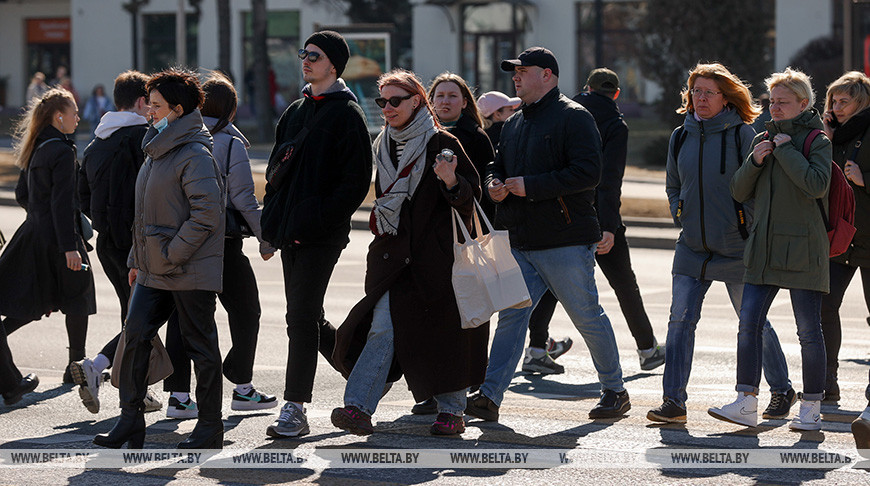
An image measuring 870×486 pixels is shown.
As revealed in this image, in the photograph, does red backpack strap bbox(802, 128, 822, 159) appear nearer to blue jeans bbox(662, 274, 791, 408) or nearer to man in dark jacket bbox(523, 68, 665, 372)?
blue jeans bbox(662, 274, 791, 408)

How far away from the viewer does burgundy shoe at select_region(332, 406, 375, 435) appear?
6.28 metres

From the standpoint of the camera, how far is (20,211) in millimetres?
20094

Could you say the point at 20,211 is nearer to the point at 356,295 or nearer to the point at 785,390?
the point at 356,295

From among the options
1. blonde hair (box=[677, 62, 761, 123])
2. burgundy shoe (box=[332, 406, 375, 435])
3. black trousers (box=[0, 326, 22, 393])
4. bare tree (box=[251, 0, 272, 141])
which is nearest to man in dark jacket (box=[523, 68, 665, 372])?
blonde hair (box=[677, 62, 761, 123])

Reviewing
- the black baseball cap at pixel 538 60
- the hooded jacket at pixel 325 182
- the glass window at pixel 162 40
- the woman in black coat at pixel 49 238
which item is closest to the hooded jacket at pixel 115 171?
the woman in black coat at pixel 49 238

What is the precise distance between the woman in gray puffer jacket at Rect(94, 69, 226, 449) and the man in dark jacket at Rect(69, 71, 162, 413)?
986 mm

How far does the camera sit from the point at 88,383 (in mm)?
6824

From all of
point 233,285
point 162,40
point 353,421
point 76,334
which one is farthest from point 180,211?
point 162,40

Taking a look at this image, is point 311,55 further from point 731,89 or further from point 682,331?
point 682,331

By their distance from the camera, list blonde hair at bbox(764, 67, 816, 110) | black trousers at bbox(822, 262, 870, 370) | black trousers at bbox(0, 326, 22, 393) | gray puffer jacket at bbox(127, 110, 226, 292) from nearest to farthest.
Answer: gray puffer jacket at bbox(127, 110, 226, 292), blonde hair at bbox(764, 67, 816, 110), black trousers at bbox(0, 326, 22, 393), black trousers at bbox(822, 262, 870, 370)

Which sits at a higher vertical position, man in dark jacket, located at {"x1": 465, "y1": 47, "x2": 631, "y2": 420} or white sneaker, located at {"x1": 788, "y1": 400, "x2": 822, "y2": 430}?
man in dark jacket, located at {"x1": 465, "y1": 47, "x2": 631, "y2": 420}

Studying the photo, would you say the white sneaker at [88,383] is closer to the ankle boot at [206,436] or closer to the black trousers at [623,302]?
the ankle boot at [206,436]

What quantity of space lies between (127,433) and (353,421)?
1.05 metres

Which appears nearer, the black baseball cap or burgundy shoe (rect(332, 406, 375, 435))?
burgundy shoe (rect(332, 406, 375, 435))
